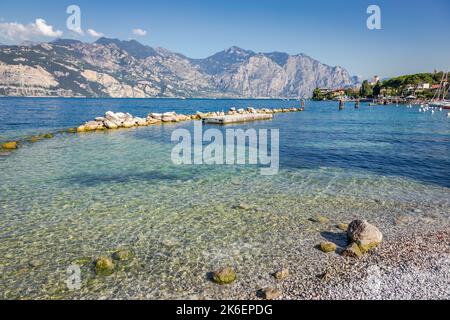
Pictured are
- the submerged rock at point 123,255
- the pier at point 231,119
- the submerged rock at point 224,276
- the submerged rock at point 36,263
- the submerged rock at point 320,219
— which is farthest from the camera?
the pier at point 231,119

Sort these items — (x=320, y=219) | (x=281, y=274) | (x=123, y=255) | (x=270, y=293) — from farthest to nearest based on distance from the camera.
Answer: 1. (x=320, y=219)
2. (x=123, y=255)
3. (x=281, y=274)
4. (x=270, y=293)

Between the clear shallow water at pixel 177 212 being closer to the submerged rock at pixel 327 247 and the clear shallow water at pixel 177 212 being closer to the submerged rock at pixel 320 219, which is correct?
the submerged rock at pixel 320 219

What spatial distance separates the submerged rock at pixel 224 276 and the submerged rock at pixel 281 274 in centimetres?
129

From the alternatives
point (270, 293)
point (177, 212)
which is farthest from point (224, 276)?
point (177, 212)

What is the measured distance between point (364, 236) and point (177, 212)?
8313 mm

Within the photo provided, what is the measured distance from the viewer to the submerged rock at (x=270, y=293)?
8094mm

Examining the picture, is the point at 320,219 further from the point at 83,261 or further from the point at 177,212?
the point at 83,261

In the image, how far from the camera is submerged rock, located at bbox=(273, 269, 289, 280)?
9000mm

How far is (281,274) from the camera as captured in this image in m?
9.06

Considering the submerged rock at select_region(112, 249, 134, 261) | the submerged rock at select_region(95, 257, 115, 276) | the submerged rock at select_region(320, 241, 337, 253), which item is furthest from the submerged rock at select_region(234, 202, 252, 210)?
the submerged rock at select_region(95, 257, 115, 276)

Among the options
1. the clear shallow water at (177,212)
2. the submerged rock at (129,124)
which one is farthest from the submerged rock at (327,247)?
the submerged rock at (129,124)

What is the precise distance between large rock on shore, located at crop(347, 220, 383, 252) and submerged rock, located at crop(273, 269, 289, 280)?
351 cm
